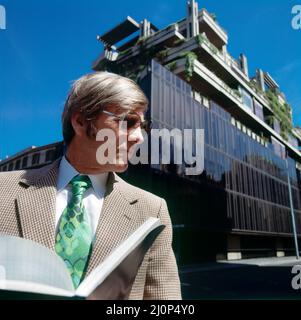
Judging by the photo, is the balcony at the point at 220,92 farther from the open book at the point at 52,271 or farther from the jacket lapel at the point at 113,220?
the open book at the point at 52,271

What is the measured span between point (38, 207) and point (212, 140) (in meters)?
23.0

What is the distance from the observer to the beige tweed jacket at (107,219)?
1.06 meters

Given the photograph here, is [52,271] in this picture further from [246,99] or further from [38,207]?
[246,99]

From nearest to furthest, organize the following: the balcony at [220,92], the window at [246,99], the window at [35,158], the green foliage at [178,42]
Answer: the balcony at [220,92], the green foliage at [178,42], the window at [246,99], the window at [35,158]

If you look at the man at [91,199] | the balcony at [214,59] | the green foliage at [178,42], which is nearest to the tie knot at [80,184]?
the man at [91,199]

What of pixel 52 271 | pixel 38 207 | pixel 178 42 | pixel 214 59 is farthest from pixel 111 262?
pixel 214 59

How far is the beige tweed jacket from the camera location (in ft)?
3.48

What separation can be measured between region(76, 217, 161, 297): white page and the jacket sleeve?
0.39m

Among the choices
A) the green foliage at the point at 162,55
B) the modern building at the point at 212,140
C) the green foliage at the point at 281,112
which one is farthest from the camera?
the green foliage at the point at 281,112

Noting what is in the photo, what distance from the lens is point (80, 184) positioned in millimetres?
1212

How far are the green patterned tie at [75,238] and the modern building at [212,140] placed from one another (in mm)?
15692

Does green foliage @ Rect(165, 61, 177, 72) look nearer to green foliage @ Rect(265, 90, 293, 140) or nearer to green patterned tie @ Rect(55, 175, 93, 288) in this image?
green foliage @ Rect(265, 90, 293, 140)

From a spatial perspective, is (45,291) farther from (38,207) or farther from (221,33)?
(221,33)
